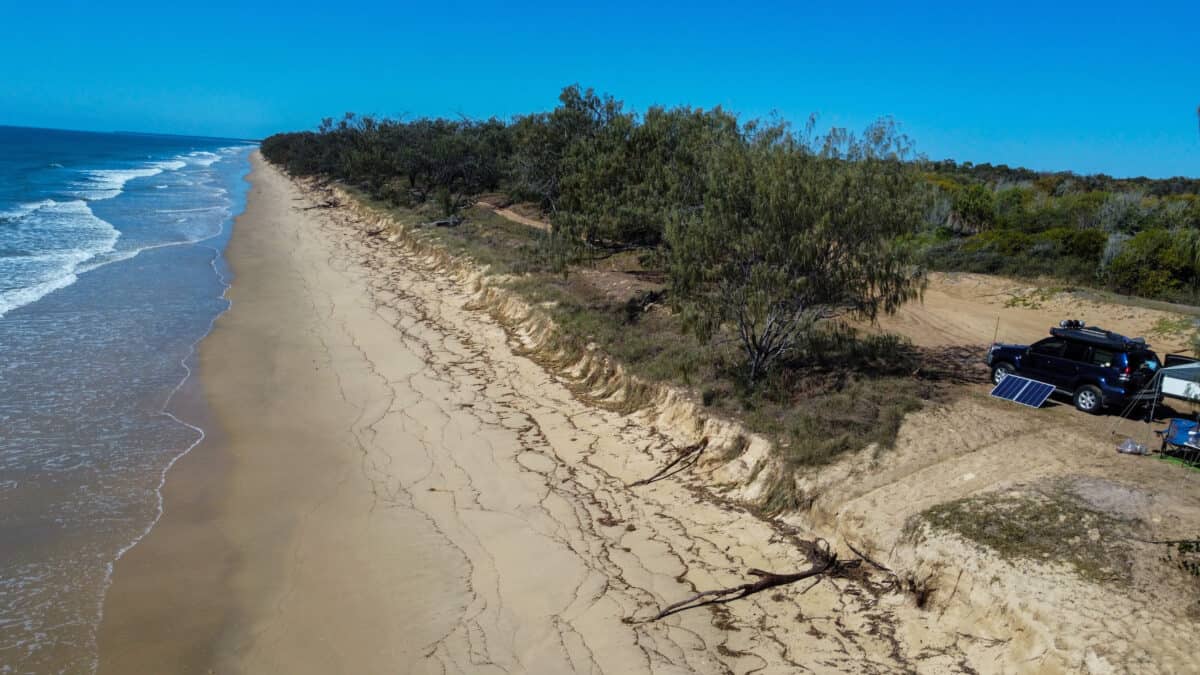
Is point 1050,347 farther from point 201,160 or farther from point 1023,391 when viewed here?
point 201,160

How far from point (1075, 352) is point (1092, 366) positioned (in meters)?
0.42

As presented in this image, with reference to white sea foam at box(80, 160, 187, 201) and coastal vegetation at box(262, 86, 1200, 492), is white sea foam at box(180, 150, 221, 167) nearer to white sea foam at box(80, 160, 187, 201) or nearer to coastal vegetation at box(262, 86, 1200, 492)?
white sea foam at box(80, 160, 187, 201)

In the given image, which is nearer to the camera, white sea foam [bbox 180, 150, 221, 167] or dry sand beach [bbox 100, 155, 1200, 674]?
dry sand beach [bbox 100, 155, 1200, 674]

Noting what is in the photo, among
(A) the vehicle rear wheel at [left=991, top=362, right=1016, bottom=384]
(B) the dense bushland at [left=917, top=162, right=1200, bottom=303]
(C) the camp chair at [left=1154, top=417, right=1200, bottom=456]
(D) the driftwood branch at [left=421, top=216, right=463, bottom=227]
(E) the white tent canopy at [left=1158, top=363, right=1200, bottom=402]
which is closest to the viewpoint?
(C) the camp chair at [left=1154, top=417, right=1200, bottom=456]

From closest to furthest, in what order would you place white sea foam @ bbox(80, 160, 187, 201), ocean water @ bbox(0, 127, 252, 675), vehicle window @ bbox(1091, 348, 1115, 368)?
ocean water @ bbox(0, 127, 252, 675) < vehicle window @ bbox(1091, 348, 1115, 368) < white sea foam @ bbox(80, 160, 187, 201)

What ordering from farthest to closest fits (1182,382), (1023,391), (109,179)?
(109,179)
(1023,391)
(1182,382)

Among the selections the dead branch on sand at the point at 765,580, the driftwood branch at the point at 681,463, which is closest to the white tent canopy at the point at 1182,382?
the dead branch on sand at the point at 765,580

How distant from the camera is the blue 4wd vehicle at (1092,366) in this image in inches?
455

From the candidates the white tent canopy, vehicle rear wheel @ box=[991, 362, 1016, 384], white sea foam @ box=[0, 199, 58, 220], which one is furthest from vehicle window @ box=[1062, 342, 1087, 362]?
white sea foam @ box=[0, 199, 58, 220]

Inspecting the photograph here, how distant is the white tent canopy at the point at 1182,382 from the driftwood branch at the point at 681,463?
6.49 m

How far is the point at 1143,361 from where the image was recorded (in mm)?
11719

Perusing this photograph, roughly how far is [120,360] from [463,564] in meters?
12.1

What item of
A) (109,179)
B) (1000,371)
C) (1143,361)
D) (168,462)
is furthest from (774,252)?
(109,179)

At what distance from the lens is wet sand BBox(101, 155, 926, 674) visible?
25.3ft
